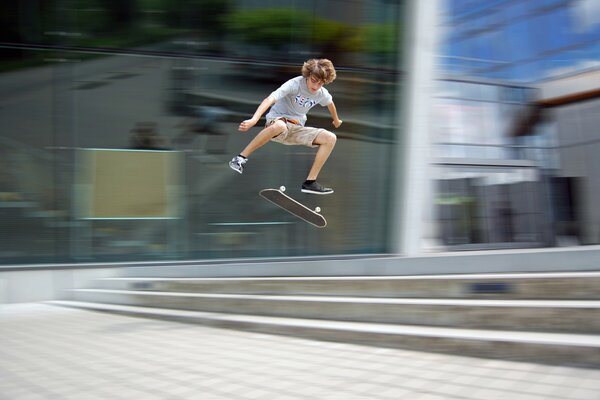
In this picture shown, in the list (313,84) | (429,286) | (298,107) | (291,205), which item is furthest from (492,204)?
(429,286)

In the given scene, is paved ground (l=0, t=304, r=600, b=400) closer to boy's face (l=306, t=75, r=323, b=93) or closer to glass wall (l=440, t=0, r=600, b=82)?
boy's face (l=306, t=75, r=323, b=93)

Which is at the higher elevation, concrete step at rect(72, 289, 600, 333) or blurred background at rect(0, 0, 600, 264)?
blurred background at rect(0, 0, 600, 264)

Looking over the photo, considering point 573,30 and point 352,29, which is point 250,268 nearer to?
point 352,29

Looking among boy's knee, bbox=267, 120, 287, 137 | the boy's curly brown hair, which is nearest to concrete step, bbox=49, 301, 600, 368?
boy's knee, bbox=267, 120, 287, 137

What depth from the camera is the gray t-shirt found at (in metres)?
6.13

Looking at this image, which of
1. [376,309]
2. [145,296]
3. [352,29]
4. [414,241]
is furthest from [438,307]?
[352,29]

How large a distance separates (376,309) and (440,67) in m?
11.2

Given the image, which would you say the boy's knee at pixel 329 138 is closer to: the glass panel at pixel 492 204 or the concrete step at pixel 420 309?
the concrete step at pixel 420 309

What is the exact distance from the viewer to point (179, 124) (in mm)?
11516

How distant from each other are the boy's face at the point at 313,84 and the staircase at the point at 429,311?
2057mm

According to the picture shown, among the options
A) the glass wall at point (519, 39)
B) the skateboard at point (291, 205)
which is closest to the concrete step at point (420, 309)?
the skateboard at point (291, 205)

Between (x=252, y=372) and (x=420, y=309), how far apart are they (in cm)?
157

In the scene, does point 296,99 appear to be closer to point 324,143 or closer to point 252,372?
point 324,143

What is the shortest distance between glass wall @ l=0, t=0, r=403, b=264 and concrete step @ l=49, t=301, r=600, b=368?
5.10m
